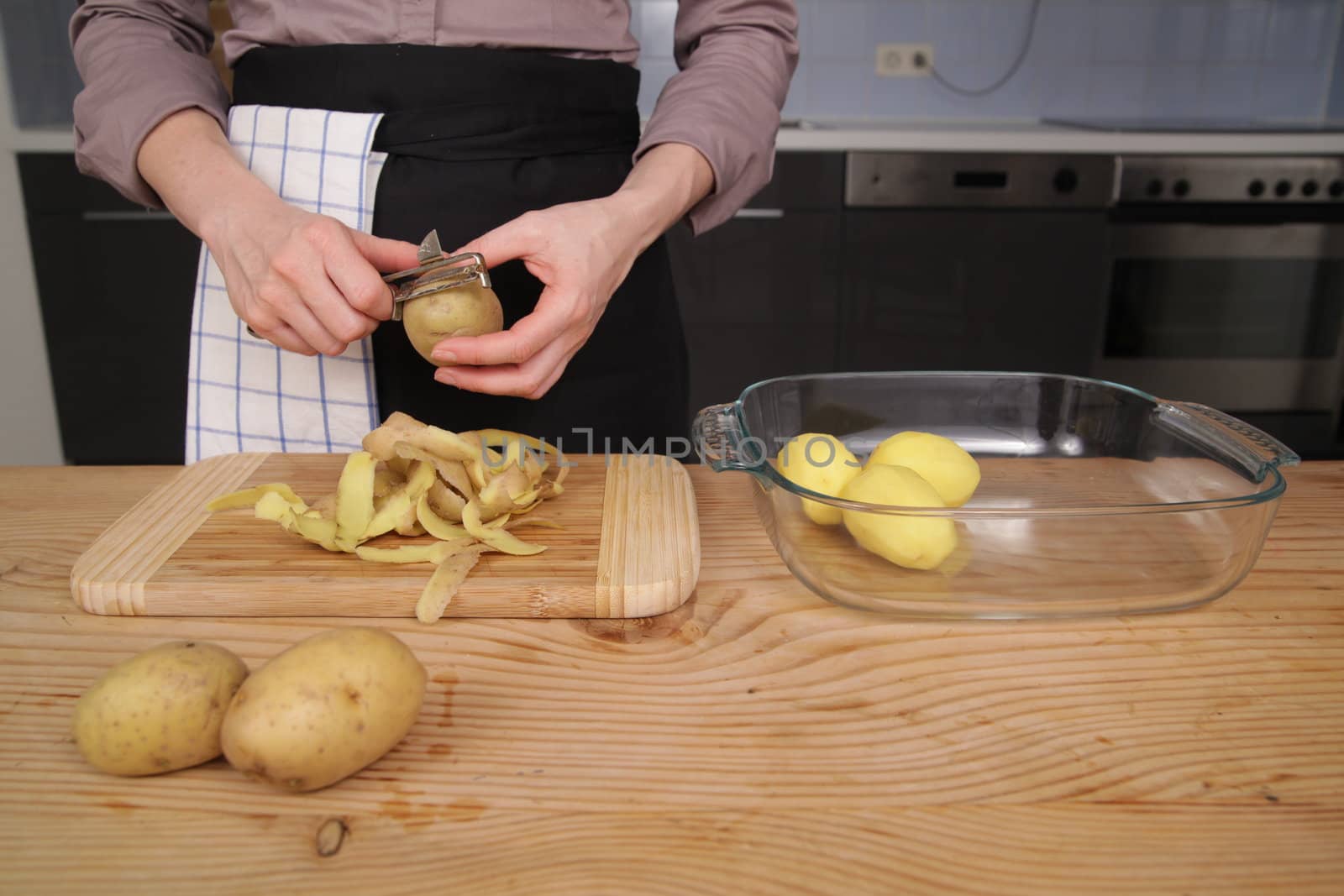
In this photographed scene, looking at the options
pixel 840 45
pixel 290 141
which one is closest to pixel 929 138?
pixel 840 45

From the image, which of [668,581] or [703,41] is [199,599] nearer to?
[668,581]

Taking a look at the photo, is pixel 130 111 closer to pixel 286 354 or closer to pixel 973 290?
pixel 286 354

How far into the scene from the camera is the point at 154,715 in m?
0.52

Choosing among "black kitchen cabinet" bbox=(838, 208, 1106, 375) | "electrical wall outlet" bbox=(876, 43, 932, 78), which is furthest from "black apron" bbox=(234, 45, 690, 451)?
"electrical wall outlet" bbox=(876, 43, 932, 78)

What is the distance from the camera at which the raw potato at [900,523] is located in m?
0.64

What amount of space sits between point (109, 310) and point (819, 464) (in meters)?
2.16

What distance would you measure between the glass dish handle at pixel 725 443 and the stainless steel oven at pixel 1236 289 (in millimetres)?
1863

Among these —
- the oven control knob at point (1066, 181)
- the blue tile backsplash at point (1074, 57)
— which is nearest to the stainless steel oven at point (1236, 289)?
the oven control knob at point (1066, 181)

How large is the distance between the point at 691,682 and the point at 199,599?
0.37 m

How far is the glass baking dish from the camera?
65cm

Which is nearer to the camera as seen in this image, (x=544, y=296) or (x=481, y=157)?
(x=544, y=296)

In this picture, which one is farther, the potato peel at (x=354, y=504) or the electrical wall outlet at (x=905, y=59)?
the electrical wall outlet at (x=905, y=59)

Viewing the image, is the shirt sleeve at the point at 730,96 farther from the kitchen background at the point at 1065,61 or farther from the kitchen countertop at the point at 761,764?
the kitchen background at the point at 1065,61

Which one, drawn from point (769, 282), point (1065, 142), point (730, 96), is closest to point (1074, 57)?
point (1065, 142)
